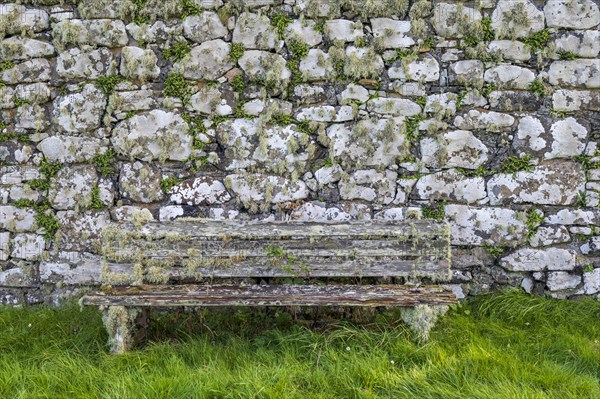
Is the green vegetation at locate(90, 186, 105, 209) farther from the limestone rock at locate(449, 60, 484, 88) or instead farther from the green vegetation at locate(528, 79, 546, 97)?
the green vegetation at locate(528, 79, 546, 97)

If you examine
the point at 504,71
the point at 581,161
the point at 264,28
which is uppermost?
the point at 264,28

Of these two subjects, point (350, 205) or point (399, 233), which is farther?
point (350, 205)

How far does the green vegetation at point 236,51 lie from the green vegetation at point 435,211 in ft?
6.36

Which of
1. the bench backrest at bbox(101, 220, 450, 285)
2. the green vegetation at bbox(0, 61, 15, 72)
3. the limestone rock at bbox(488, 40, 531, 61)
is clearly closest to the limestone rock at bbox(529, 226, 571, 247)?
the bench backrest at bbox(101, 220, 450, 285)

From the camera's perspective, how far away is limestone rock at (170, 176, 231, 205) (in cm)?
463

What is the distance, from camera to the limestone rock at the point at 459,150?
4.59m

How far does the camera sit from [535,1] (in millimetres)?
4582

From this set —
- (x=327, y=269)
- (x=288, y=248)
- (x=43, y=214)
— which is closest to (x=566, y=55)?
(x=327, y=269)

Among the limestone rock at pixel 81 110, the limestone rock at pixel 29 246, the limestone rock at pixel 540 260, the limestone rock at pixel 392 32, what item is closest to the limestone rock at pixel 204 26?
the limestone rock at pixel 81 110

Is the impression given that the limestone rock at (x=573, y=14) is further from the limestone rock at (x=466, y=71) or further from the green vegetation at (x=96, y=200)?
the green vegetation at (x=96, y=200)

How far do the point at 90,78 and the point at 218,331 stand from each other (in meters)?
2.30

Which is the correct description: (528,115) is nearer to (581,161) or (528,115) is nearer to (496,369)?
(581,161)

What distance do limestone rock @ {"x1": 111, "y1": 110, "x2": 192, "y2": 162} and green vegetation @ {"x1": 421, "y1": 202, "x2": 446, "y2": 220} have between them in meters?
1.98

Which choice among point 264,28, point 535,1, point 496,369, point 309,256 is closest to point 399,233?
point 309,256
